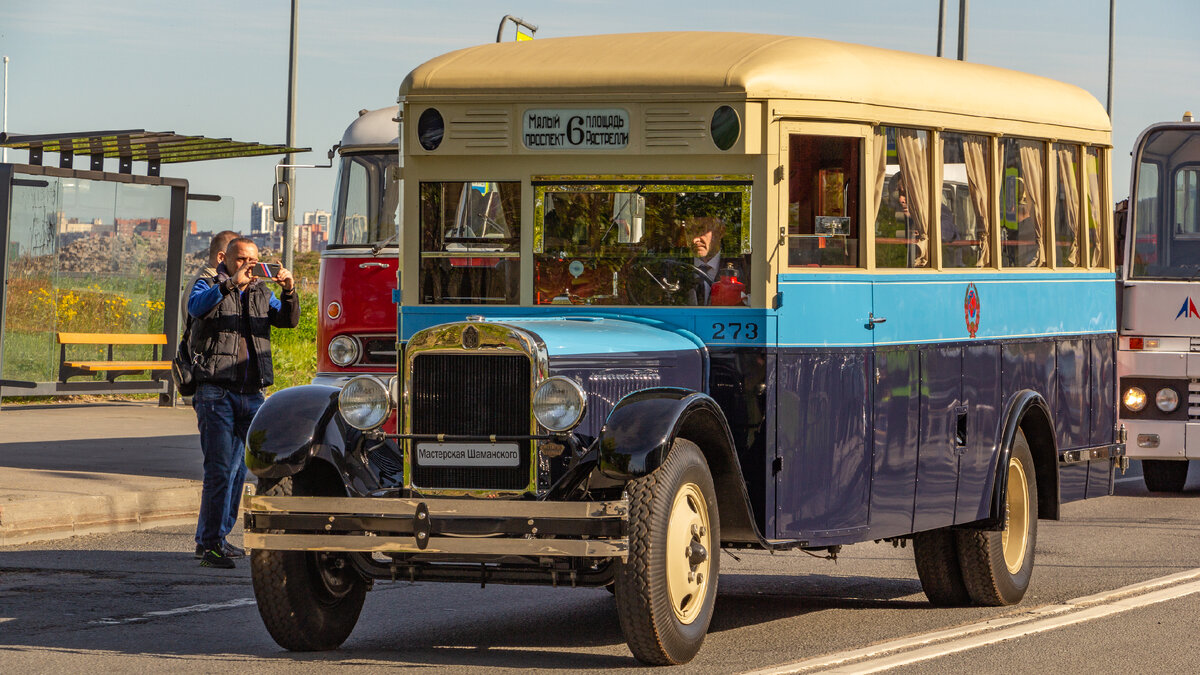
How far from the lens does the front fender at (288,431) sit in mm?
7684

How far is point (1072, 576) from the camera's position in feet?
36.1

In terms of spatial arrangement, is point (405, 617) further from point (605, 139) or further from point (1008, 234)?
point (1008, 234)

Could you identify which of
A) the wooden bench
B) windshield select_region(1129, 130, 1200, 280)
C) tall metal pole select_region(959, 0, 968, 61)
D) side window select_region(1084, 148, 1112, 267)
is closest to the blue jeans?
side window select_region(1084, 148, 1112, 267)

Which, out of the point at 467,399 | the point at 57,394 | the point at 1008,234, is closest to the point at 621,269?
the point at 467,399

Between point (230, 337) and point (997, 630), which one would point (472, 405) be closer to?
point (997, 630)

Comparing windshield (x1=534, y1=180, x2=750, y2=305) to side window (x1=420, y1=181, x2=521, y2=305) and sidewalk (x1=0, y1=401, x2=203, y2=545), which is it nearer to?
side window (x1=420, y1=181, x2=521, y2=305)

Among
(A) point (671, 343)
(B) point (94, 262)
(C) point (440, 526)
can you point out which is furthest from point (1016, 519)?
(B) point (94, 262)

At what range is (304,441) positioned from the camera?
7.71m

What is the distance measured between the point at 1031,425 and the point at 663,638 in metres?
3.87

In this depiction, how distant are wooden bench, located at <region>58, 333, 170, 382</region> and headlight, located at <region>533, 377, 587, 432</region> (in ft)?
46.4

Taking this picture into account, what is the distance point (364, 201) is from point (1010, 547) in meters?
7.95

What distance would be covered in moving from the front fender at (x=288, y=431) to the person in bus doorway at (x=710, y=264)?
5.51ft

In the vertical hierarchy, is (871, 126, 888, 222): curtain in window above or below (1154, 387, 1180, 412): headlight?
above

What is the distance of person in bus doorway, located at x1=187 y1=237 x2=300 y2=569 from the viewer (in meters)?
10.5
